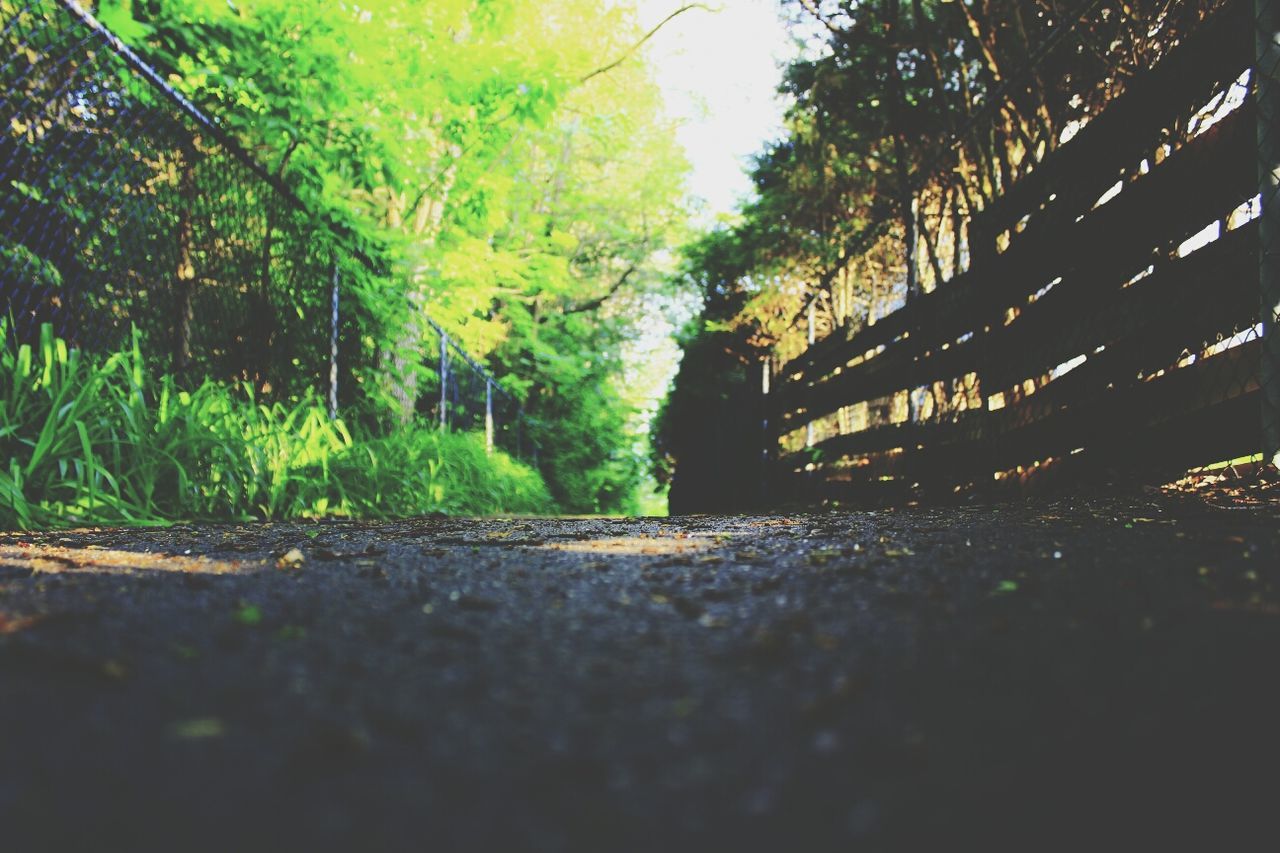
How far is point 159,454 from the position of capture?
3.10 m

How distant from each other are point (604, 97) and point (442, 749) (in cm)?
1267

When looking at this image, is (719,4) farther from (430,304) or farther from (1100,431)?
(1100,431)

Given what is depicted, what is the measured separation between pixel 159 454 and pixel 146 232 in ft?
3.92

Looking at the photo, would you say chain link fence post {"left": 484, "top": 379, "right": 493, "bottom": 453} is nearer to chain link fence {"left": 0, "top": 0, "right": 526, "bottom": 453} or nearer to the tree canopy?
the tree canopy

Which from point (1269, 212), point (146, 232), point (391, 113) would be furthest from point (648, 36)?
point (1269, 212)

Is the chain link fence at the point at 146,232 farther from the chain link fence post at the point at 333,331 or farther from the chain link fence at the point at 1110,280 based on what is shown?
the chain link fence at the point at 1110,280

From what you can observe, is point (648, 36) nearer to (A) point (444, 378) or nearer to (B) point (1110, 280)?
(A) point (444, 378)

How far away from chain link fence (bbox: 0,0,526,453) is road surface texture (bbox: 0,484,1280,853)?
2.43 meters

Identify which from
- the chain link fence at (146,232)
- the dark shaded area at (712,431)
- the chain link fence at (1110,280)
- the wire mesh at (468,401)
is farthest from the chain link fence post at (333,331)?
the dark shaded area at (712,431)

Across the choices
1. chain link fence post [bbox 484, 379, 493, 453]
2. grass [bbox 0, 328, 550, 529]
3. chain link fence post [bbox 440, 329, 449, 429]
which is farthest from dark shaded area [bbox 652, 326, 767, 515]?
grass [bbox 0, 328, 550, 529]

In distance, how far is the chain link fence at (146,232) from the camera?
2949 millimetres

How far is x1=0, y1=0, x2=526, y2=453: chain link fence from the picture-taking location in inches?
116

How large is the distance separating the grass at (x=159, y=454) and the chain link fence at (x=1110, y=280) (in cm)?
325

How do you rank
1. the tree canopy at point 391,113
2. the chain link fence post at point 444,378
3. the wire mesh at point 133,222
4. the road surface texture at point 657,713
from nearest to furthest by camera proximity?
1. the road surface texture at point 657,713
2. the wire mesh at point 133,222
3. the tree canopy at point 391,113
4. the chain link fence post at point 444,378
